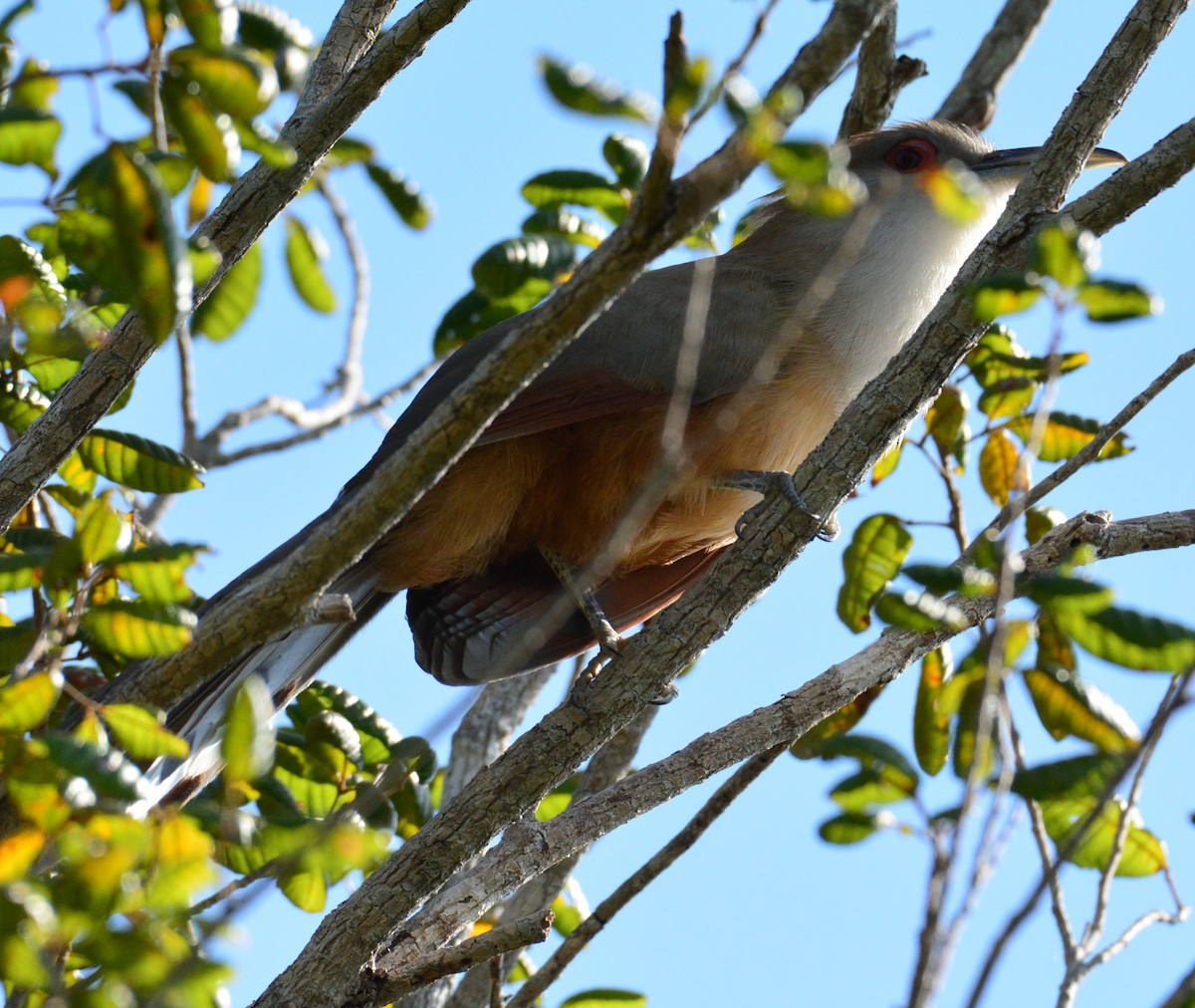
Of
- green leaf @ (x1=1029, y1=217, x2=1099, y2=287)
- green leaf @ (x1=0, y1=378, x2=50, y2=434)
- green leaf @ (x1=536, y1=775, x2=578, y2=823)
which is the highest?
green leaf @ (x1=0, y1=378, x2=50, y2=434)

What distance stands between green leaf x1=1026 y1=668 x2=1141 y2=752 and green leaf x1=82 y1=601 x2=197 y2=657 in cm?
173

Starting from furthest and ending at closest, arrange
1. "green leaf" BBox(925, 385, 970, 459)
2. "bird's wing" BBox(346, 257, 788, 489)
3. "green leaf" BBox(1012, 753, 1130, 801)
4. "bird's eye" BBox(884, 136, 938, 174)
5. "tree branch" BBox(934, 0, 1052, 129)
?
"tree branch" BBox(934, 0, 1052, 129)
"bird's eye" BBox(884, 136, 938, 174)
"green leaf" BBox(925, 385, 970, 459)
"bird's wing" BBox(346, 257, 788, 489)
"green leaf" BBox(1012, 753, 1130, 801)

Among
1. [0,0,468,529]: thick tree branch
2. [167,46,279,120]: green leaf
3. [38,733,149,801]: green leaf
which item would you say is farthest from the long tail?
[167,46,279,120]: green leaf

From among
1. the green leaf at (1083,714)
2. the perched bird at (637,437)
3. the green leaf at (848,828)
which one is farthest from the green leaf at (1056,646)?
the perched bird at (637,437)

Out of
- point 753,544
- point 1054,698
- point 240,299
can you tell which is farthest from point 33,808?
point 240,299

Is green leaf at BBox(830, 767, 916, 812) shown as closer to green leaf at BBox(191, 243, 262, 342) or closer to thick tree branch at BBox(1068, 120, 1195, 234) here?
thick tree branch at BBox(1068, 120, 1195, 234)

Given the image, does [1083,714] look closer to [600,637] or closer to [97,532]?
[600,637]

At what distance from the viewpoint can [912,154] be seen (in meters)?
4.83

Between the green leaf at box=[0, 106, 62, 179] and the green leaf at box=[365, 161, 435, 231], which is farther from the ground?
the green leaf at box=[365, 161, 435, 231]

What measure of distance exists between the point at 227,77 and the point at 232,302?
2043 millimetres

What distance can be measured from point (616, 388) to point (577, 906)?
1.62 meters

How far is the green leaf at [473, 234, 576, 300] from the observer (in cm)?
424

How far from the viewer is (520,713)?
474 cm

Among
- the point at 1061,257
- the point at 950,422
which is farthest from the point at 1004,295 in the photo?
the point at 950,422
